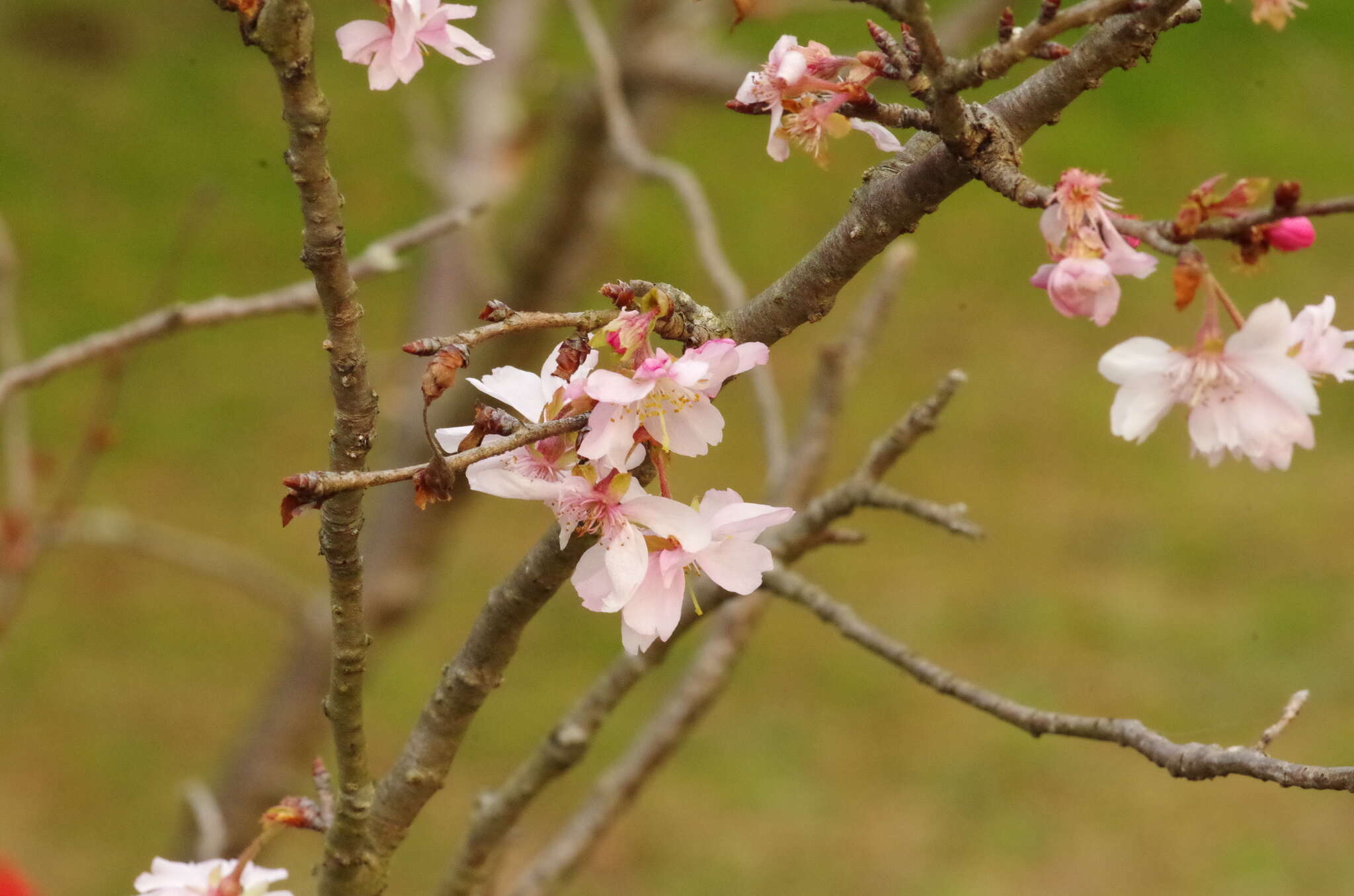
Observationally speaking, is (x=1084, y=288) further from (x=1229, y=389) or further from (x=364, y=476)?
(x=364, y=476)

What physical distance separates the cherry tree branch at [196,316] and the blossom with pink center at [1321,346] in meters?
0.54

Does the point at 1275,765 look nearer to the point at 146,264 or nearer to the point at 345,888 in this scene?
the point at 345,888

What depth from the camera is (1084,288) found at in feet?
1.12

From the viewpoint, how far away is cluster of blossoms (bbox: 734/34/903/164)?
396 mm

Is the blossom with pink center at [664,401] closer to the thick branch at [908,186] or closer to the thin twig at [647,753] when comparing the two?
the thick branch at [908,186]

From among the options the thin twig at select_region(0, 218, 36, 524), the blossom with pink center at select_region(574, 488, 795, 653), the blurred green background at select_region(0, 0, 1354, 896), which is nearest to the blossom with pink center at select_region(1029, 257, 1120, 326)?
the blossom with pink center at select_region(574, 488, 795, 653)

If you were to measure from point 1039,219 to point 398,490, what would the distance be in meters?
1.24

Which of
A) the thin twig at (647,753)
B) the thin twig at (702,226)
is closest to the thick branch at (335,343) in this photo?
the thin twig at (647,753)

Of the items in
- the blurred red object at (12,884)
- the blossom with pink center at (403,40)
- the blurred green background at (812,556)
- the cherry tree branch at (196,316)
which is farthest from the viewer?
the blurred green background at (812,556)

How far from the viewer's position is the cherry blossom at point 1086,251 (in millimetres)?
340

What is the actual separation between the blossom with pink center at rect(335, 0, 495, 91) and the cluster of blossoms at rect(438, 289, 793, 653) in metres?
0.10

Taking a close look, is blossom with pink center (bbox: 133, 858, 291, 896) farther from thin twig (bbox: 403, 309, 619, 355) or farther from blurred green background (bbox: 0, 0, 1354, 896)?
blurred green background (bbox: 0, 0, 1354, 896)

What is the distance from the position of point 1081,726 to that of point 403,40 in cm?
35

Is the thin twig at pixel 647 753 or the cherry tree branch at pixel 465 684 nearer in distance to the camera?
the cherry tree branch at pixel 465 684
